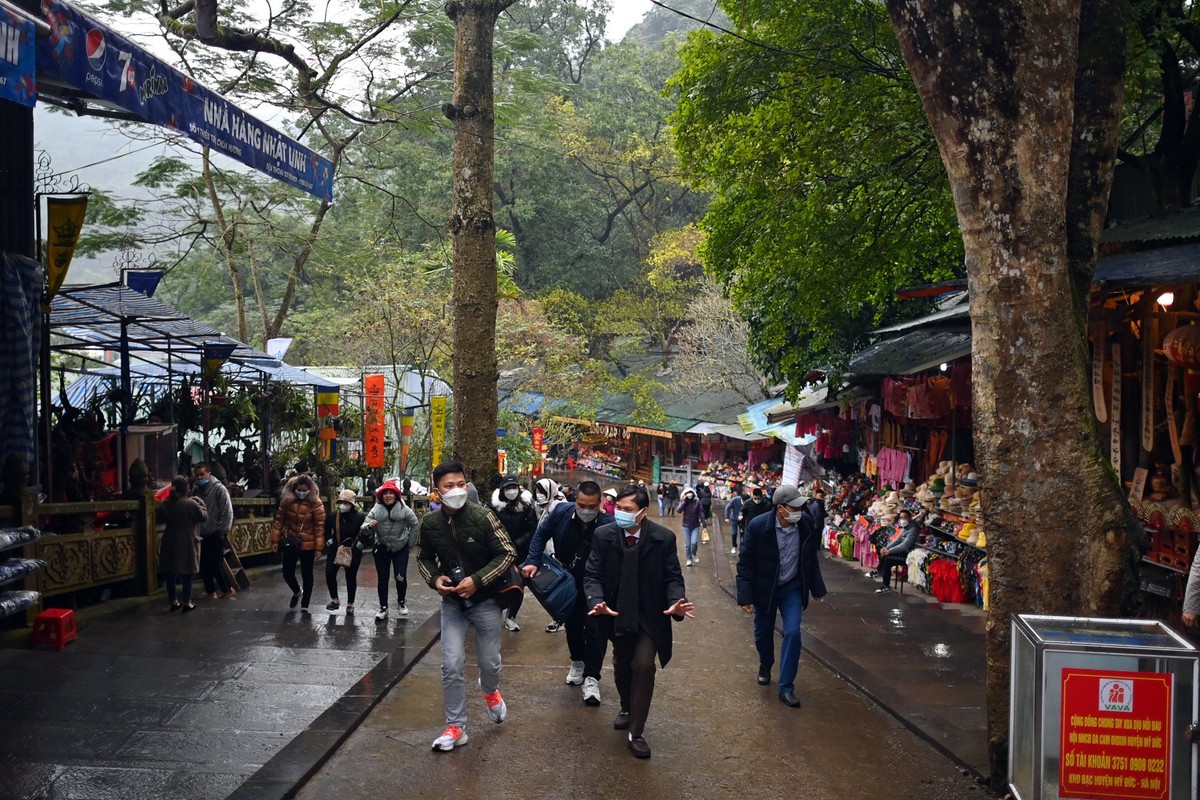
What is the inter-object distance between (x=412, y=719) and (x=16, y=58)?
473 centimetres

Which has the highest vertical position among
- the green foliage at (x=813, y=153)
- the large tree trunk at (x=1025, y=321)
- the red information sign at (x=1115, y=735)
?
the green foliage at (x=813, y=153)

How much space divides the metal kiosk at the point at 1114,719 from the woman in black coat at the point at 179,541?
858cm

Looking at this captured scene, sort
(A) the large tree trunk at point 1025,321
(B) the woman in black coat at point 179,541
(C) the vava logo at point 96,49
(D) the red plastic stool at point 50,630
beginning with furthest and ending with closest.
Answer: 1. (B) the woman in black coat at point 179,541
2. (D) the red plastic stool at point 50,630
3. (C) the vava logo at point 96,49
4. (A) the large tree trunk at point 1025,321

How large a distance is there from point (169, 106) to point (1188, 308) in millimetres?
8154

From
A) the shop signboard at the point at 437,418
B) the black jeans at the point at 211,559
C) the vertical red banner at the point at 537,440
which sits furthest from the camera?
the vertical red banner at the point at 537,440

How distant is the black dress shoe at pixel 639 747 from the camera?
21.0ft

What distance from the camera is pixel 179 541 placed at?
1065cm

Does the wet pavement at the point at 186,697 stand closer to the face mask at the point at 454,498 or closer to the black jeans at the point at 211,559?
the black jeans at the point at 211,559

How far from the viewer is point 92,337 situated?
14867 mm

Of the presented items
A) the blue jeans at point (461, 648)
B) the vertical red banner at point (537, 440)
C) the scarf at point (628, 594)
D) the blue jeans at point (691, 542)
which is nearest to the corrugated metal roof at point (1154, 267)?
the scarf at point (628, 594)

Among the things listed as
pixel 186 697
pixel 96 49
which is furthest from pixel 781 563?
pixel 96 49

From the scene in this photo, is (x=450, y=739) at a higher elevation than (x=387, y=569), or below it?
below

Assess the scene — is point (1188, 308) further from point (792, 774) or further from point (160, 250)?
point (160, 250)

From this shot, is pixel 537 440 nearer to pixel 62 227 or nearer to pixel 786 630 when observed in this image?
pixel 62 227
